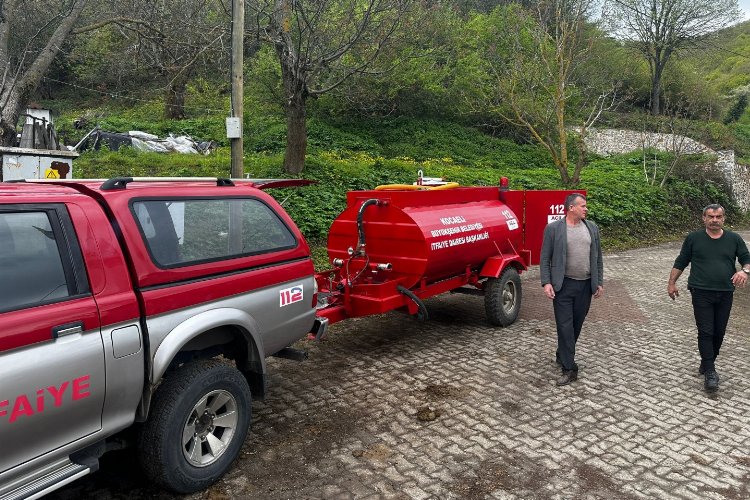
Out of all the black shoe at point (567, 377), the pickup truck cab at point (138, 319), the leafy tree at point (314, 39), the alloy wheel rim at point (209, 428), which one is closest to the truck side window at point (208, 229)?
the pickup truck cab at point (138, 319)

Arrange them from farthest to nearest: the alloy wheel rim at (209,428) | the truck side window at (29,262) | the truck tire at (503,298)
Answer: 1. the truck tire at (503,298)
2. the alloy wheel rim at (209,428)
3. the truck side window at (29,262)

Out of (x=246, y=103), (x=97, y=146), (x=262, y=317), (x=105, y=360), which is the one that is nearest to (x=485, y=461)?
(x=262, y=317)

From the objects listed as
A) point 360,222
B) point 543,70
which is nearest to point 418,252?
point 360,222

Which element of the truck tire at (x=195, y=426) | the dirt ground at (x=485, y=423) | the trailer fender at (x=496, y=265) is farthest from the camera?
the trailer fender at (x=496, y=265)

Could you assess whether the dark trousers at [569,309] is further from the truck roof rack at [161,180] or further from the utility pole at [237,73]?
the utility pole at [237,73]

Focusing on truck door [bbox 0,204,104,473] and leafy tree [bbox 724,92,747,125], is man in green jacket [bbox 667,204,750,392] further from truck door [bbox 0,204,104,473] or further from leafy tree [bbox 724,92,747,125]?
leafy tree [bbox 724,92,747,125]

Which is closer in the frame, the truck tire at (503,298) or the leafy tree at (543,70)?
the truck tire at (503,298)

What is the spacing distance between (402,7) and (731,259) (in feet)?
25.8

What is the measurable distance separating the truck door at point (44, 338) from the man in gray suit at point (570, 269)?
13.1 feet

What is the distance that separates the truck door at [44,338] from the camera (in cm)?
249

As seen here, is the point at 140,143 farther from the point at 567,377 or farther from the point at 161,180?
the point at 567,377

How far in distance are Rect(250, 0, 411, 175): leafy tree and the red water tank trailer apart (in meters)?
4.88

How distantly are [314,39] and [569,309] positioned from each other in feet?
24.7

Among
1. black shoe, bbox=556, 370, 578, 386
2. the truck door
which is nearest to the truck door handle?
the truck door
